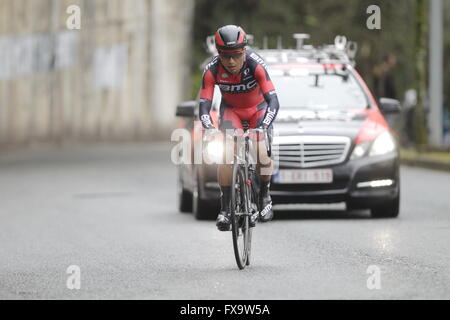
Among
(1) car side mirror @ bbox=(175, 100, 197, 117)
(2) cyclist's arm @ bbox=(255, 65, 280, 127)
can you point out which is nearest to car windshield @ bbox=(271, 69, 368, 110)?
(1) car side mirror @ bbox=(175, 100, 197, 117)

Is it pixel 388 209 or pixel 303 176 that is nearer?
pixel 303 176

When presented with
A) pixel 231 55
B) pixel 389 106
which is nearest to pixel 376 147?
pixel 389 106

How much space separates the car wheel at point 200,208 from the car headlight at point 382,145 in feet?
5.92

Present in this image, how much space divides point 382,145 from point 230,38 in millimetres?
4494

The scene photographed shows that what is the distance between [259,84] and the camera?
1141cm

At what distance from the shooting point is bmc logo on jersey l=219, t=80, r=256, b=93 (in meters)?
11.6

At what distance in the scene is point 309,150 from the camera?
14883mm

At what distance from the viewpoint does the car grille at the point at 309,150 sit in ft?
48.6

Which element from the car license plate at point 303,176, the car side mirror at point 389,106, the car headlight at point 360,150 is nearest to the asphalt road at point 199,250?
the car license plate at point 303,176

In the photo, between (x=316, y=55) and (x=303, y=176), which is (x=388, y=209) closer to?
(x=303, y=176)

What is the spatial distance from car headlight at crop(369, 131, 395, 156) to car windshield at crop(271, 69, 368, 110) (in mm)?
852

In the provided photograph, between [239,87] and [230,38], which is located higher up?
[230,38]

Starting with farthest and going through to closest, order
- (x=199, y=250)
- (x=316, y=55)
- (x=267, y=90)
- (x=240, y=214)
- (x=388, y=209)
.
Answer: (x=316, y=55), (x=388, y=209), (x=199, y=250), (x=267, y=90), (x=240, y=214)

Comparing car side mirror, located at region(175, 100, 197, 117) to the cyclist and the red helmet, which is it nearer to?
the cyclist
